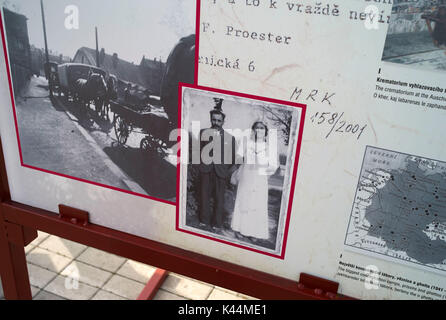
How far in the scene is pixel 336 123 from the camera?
727 millimetres

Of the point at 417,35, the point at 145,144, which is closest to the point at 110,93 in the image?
the point at 145,144

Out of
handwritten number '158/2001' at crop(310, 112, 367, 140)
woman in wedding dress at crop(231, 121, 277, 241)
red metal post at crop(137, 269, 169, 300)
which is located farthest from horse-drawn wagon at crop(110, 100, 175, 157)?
red metal post at crop(137, 269, 169, 300)

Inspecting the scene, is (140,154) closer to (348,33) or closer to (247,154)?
(247,154)

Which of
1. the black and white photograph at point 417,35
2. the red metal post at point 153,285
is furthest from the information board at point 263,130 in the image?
the red metal post at point 153,285

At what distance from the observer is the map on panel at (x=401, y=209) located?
0.72 meters

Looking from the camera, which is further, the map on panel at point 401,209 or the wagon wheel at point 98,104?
the wagon wheel at point 98,104

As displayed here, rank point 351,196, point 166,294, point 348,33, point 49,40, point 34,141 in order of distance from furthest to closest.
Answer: point 166,294
point 34,141
point 49,40
point 351,196
point 348,33

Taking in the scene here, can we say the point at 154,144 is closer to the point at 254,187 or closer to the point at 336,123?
the point at 254,187

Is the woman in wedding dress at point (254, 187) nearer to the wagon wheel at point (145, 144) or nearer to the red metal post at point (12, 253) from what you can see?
the wagon wheel at point (145, 144)

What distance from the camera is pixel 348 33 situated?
0.66 m

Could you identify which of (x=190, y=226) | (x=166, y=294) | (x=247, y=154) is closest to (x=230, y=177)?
(x=247, y=154)

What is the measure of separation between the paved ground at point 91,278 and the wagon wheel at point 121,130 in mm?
1127

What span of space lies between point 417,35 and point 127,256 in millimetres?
814
